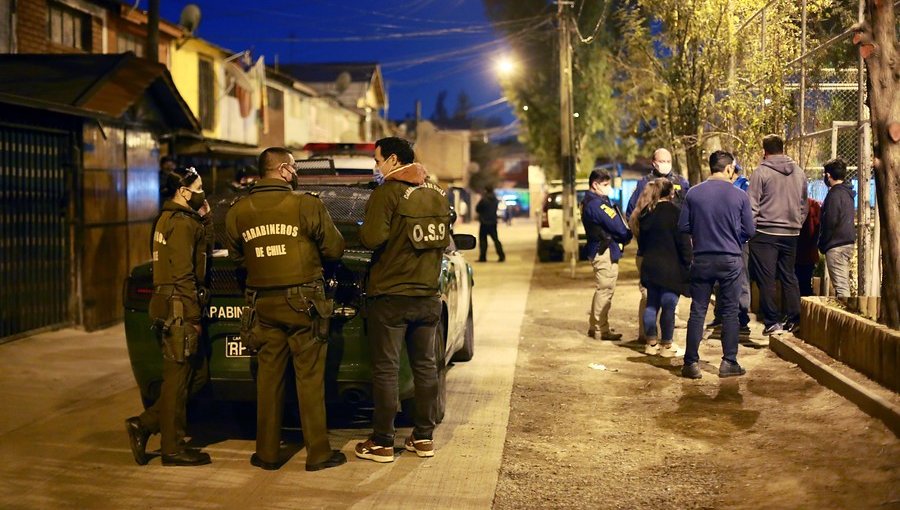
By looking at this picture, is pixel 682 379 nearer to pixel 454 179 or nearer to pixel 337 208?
pixel 337 208

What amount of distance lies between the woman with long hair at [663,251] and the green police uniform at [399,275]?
12.3ft

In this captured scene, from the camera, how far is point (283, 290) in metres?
5.77

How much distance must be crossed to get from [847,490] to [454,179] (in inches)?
1555

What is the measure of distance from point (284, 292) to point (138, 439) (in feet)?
4.46

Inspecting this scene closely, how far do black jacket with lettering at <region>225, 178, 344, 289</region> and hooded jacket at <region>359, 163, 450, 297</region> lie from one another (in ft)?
0.88

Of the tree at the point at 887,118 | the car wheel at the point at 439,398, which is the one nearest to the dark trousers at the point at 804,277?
the tree at the point at 887,118

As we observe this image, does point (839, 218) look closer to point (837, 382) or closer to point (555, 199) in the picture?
point (837, 382)

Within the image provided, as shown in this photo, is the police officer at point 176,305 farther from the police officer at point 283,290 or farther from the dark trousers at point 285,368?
the dark trousers at point 285,368

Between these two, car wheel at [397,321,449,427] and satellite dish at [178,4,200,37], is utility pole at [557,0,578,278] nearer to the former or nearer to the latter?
satellite dish at [178,4,200,37]

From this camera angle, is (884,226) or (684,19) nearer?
(884,226)

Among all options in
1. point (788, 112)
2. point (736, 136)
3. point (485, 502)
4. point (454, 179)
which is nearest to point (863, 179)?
point (788, 112)

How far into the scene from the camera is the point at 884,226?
713 centimetres

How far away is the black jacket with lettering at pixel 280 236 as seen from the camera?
576 centimetres

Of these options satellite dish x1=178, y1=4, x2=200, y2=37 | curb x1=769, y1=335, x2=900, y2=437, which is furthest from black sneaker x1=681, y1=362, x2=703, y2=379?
satellite dish x1=178, y1=4, x2=200, y2=37
